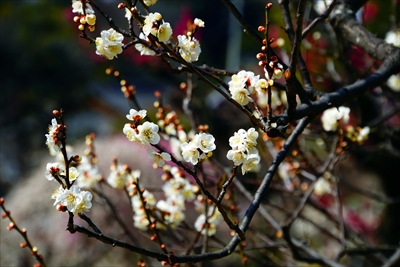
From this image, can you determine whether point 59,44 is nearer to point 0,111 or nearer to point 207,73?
point 0,111

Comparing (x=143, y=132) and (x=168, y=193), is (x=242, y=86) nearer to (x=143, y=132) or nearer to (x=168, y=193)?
(x=143, y=132)

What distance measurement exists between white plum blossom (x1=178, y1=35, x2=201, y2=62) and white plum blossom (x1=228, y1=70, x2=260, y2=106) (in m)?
0.15

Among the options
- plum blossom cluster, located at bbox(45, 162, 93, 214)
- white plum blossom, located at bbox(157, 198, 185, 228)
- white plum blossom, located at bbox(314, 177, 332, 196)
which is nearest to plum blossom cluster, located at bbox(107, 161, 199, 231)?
white plum blossom, located at bbox(157, 198, 185, 228)

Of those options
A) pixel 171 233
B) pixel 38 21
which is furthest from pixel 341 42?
pixel 38 21

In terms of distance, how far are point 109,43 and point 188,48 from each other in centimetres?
22

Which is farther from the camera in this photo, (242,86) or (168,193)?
(168,193)

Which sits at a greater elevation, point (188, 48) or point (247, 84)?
point (188, 48)

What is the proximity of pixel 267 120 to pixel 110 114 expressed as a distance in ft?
26.6

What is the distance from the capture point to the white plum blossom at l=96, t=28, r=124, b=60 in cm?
132

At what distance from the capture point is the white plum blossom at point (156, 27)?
124 cm

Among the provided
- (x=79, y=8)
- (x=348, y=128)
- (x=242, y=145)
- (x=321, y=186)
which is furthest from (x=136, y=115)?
(x=321, y=186)

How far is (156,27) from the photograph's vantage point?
126cm

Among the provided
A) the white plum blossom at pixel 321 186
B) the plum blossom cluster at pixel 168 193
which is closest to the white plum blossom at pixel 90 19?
the plum blossom cluster at pixel 168 193

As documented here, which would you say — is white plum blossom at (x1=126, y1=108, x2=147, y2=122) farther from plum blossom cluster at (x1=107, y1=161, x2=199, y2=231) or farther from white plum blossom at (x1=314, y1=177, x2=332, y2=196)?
white plum blossom at (x1=314, y1=177, x2=332, y2=196)
